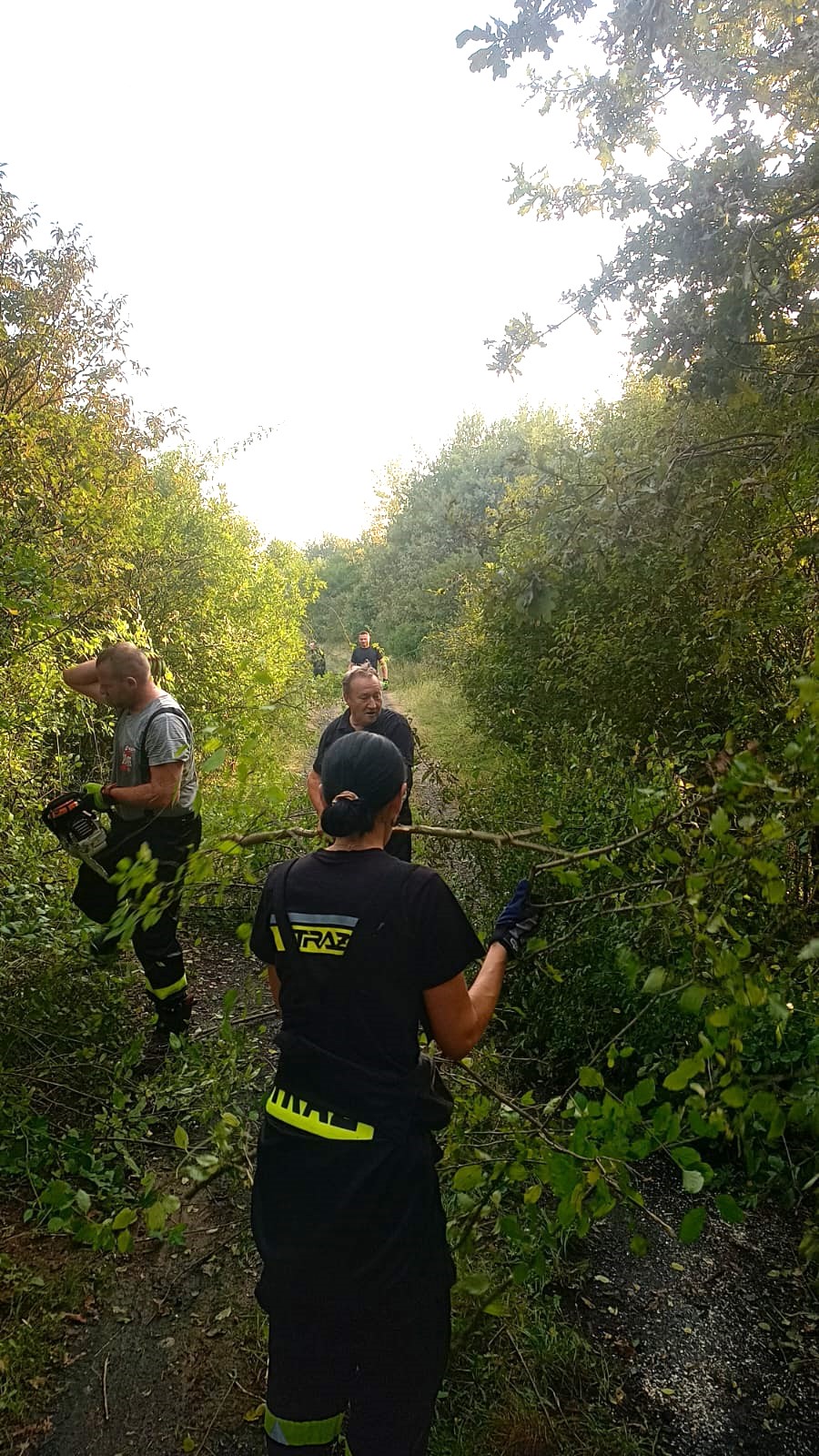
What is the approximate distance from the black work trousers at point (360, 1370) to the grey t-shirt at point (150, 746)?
2.36 metres

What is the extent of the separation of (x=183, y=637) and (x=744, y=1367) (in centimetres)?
847

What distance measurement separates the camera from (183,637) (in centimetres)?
951

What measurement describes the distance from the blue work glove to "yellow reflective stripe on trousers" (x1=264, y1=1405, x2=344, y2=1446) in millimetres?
1057

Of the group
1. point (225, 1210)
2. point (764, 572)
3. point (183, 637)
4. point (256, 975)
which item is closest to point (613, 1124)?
point (256, 975)

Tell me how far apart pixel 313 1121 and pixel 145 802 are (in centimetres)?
227

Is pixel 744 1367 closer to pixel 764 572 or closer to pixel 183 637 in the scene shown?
pixel 764 572

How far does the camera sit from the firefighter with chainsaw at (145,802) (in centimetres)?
369

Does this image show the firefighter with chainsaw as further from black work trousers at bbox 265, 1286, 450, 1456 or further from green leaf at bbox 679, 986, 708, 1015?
green leaf at bbox 679, 986, 708, 1015

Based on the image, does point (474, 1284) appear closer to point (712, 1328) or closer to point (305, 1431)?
point (305, 1431)

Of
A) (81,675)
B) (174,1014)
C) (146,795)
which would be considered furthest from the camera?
(81,675)

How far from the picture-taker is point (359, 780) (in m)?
1.82

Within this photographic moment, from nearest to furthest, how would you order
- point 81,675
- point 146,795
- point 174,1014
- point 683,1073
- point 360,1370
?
point 683,1073 → point 360,1370 → point 146,795 → point 174,1014 → point 81,675

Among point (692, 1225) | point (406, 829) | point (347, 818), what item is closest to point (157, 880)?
point (406, 829)

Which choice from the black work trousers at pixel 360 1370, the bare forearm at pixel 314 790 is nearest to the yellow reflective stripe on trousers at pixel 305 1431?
the black work trousers at pixel 360 1370
